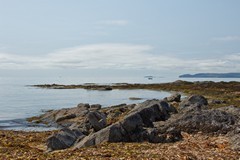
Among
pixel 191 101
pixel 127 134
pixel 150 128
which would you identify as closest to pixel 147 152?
pixel 127 134

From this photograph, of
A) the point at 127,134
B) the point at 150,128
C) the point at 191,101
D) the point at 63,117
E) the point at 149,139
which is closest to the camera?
the point at 149,139

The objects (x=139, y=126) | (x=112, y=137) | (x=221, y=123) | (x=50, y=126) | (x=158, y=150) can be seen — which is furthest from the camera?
(x=50, y=126)

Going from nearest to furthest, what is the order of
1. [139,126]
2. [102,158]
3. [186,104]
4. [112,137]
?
1. [102,158]
2. [112,137]
3. [139,126]
4. [186,104]

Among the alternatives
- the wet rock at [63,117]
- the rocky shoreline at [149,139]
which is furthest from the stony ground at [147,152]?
the wet rock at [63,117]

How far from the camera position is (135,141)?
19500 millimetres

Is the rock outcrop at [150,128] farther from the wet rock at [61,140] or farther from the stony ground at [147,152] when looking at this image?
the stony ground at [147,152]

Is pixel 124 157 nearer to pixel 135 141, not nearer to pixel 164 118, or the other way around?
pixel 135 141

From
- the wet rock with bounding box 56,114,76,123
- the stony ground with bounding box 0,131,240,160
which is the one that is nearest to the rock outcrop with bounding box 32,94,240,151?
the stony ground with bounding box 0,131,240,160

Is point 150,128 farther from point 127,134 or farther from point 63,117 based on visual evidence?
point 63,117

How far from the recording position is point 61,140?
19453 millimetres

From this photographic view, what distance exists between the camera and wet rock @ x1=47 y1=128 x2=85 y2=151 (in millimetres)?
→ 18891

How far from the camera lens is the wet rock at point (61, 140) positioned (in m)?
18.9

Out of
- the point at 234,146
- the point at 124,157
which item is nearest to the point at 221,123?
the point at 234,146

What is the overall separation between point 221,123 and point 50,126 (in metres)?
24.0
